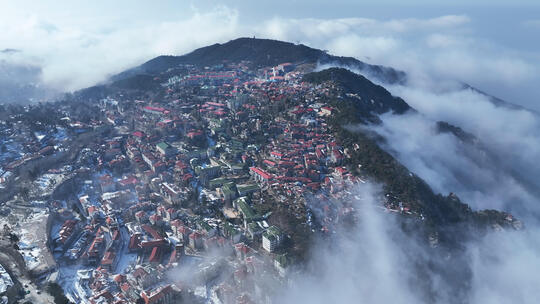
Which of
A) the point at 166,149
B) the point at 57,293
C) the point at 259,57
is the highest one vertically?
the point at 259,57

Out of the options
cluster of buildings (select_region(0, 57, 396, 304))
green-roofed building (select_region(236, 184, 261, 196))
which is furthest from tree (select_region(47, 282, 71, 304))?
green-roofed building (select_region(236, 184, 261, 196))

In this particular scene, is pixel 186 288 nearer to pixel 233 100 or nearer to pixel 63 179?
pixel 63 179

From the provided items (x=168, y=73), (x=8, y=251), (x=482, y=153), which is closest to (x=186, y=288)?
(x=8, y=251)

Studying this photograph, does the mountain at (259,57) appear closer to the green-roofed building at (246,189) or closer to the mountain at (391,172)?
the mountain at (391,172)

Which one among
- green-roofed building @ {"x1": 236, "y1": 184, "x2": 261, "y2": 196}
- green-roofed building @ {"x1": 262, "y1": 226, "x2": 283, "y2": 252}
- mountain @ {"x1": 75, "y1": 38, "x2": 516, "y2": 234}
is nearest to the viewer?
green-roofed building @ {"x1": 262, "y1": 226, "x2": 283, "y2": 252}

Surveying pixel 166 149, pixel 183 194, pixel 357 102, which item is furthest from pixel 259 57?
pixel 183 194

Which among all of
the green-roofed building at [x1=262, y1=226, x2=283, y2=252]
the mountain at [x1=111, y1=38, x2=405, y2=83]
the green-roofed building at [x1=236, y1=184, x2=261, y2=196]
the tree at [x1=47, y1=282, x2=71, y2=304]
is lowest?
the green-roofed building at [x1=262, y1=226, x2=283, y2=252]

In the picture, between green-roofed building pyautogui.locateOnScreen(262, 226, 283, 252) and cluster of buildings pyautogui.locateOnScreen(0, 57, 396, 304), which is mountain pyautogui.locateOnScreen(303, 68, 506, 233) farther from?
green-roofed building pyautogui.locateOnScreen(262, 226, 283, 252)

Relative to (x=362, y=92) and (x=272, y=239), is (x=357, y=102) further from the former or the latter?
(x=272, y=239)
